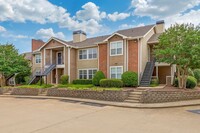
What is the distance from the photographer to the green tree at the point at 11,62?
26.0 m

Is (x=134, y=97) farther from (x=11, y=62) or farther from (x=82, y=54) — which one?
(x=11, y=62)

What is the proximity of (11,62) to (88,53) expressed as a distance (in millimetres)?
11967

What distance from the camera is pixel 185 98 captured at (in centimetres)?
1466

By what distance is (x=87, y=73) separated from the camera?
25.1 m

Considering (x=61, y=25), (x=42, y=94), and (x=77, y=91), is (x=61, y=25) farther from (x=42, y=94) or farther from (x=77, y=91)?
(x=77, y=91)

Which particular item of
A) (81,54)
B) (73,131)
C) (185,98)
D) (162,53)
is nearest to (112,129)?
(73,131)

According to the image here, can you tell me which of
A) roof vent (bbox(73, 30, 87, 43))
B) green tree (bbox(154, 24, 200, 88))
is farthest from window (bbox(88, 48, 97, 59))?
green tree (bbox(154, 24, 200, 88))

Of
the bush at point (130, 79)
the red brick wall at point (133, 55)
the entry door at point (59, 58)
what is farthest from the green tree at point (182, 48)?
the entry door at point (59, 58)

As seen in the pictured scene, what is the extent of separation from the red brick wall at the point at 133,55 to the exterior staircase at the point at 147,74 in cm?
121

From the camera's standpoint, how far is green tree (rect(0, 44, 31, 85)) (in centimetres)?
2605

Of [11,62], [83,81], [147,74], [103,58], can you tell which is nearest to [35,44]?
[11,62]

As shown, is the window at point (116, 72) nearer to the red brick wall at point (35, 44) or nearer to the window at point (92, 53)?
the window at point (92, 53)

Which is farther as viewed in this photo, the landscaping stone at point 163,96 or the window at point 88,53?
the window at point 88,53

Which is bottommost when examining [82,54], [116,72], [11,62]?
[116,72]
